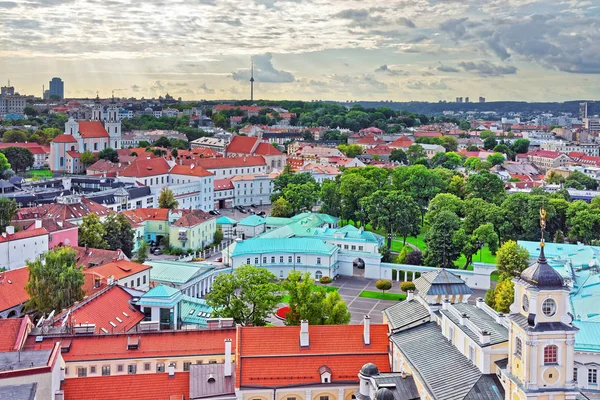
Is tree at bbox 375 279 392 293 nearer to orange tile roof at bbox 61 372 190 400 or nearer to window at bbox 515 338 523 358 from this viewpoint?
orange tile roof at bbox 61 372 190 400

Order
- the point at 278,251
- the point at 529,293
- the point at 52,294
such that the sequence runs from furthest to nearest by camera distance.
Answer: the point at 278,251, the point at 52,294, the point at 529,293

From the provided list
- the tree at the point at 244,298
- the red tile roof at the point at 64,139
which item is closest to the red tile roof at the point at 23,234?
the tree at the point at 244,298

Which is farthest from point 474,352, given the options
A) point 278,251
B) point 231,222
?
point 231,222

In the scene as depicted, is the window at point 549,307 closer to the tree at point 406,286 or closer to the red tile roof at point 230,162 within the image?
the tree at point 406,286

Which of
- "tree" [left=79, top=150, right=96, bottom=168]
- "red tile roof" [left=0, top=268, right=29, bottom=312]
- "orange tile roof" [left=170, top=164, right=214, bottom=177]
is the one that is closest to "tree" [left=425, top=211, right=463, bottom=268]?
"red tile roof" [left=0, top=268, right=29, bottom=312]

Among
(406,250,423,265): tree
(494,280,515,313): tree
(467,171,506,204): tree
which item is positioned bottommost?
(406,250,423,265): tree

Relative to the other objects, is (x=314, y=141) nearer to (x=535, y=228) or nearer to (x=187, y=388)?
(x=535, y=228)
